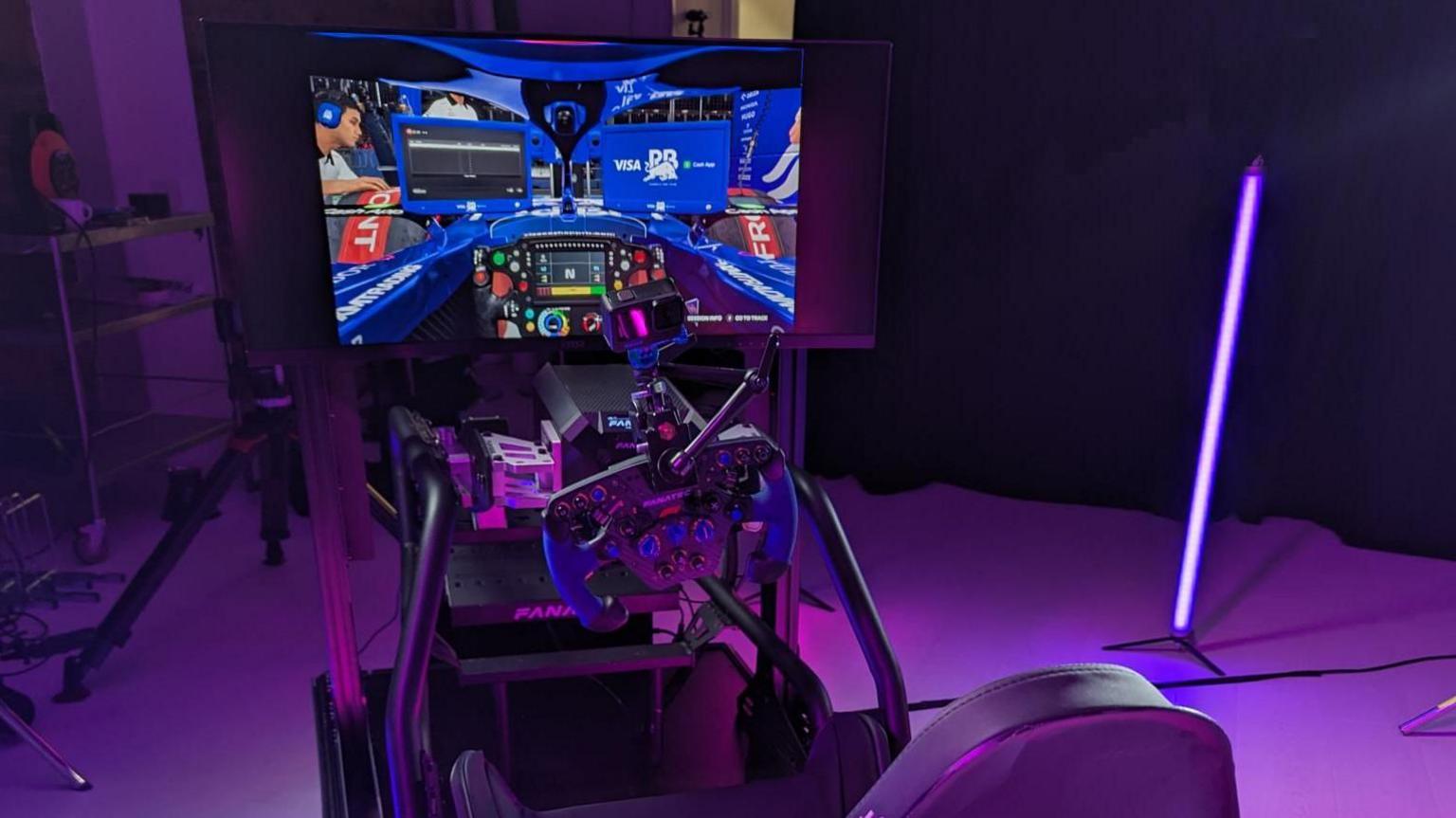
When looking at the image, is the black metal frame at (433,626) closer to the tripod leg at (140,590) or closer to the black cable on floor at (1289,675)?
the black cable on floor at (1289,675)

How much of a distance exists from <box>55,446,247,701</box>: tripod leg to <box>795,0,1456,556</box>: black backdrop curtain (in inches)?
89.4

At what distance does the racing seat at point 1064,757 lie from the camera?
0.73 meters

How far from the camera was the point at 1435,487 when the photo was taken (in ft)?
12.1

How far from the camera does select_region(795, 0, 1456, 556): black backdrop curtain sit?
3562mm

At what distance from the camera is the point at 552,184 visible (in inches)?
80.7

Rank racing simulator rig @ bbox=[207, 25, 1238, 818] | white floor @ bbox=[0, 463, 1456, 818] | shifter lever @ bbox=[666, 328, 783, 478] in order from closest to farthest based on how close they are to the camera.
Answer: shifter lever @ bbox=[666, 328, 783, 478] < racing simulator rig @ bbox=[207, 25, 1238, 818] < white floor @ bbox=[0, 463, 1456, 818]

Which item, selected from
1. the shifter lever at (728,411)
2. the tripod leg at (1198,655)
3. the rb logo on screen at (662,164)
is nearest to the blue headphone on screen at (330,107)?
the rb logo on screen at (662,164)

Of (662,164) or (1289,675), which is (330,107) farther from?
(1289,675)

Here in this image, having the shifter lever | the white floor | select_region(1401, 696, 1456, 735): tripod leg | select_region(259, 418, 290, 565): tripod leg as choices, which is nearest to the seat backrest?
the shifter lever

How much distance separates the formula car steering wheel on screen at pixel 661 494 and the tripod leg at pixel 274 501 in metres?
2.16

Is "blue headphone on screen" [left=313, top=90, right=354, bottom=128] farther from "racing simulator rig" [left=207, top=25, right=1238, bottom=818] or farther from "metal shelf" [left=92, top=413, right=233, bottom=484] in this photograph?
"metal shelf" [left=92, top=413, right=233, bottom=484]

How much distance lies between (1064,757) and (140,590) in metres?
2.92

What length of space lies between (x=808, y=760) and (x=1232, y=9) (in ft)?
10.0

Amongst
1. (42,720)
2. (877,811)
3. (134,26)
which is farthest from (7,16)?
(877,811)
